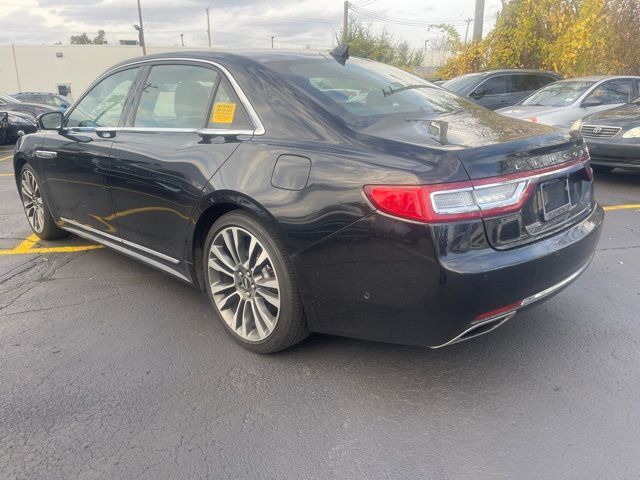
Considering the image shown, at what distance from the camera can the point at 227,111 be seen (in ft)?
10.1

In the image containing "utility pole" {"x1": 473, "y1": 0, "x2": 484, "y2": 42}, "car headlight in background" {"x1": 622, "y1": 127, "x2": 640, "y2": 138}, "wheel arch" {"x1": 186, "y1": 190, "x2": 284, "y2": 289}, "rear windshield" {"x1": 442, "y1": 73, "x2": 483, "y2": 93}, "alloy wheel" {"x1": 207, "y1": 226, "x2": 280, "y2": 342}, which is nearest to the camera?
"wheel arch" {"x1": 186, "y1": 190, "x2": 284, "y2": 289}

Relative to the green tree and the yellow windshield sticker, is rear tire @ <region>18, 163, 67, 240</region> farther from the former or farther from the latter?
the green tree

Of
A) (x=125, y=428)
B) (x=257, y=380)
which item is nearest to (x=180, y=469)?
(x=125, y=428)

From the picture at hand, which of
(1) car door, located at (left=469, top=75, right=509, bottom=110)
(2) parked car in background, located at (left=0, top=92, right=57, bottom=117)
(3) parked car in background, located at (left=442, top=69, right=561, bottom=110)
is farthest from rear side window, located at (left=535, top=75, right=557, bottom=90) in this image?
(2) parked car in background, located at (left=0, top=92, right=57, bottom=117)

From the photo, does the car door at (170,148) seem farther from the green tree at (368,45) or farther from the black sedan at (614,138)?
the green tree at (368,45)

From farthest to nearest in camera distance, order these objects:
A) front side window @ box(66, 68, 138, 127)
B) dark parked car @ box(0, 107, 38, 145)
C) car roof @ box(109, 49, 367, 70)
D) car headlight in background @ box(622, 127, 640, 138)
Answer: dark parked car @ box(0, 107, 38, 145) → car headlight in background @ box(622, 127, 640, 138) → front side window @ box(66, 68, 138, 127) → car roof @ box(109, 49, 367, 70)

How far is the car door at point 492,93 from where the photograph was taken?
10909mm

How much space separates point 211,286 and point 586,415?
209 centimetres

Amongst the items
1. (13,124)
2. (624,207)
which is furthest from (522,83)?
(13,124)

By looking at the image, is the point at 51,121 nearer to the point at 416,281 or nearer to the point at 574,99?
the point at 416,281

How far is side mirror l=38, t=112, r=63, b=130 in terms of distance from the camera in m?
4.44

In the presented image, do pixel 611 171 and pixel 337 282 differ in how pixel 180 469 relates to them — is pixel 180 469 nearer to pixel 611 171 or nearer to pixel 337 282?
pixel 337 282

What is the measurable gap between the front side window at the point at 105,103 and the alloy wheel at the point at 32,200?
2.91 feet

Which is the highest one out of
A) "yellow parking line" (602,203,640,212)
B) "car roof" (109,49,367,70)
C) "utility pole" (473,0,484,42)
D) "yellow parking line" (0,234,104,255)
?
"utility pole" (473,0,484,42)
